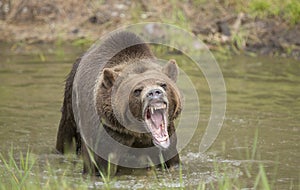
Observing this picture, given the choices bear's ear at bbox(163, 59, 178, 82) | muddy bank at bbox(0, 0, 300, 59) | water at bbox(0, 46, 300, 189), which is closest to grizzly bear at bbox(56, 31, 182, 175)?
bear's ear at bbox(163, 59, 178, 82)

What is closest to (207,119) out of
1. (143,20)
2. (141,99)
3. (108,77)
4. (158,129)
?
(108,77)

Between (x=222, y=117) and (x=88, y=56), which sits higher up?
(x=88, y=56)

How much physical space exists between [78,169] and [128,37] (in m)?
1.30


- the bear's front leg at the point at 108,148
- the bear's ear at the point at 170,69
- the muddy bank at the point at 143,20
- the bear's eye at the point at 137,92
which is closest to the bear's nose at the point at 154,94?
the bear's eye at the point at 137,92

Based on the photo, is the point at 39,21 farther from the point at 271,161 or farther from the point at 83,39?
the point at 271,161

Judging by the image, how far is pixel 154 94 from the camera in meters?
5.66

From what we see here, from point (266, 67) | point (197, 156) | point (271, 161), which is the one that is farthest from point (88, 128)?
point (266, 67)

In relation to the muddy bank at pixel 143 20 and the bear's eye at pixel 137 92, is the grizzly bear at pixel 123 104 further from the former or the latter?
the muddy bank at pixel 143 20

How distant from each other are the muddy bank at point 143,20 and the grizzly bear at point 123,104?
5183 mm

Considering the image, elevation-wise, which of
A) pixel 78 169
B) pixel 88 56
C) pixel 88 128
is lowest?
pixel 78 169

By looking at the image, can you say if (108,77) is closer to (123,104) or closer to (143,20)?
(123,104)

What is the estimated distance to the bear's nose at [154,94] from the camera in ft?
18.5

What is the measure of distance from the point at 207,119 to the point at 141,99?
9.62 feet

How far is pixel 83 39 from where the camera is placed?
41.8 ft
